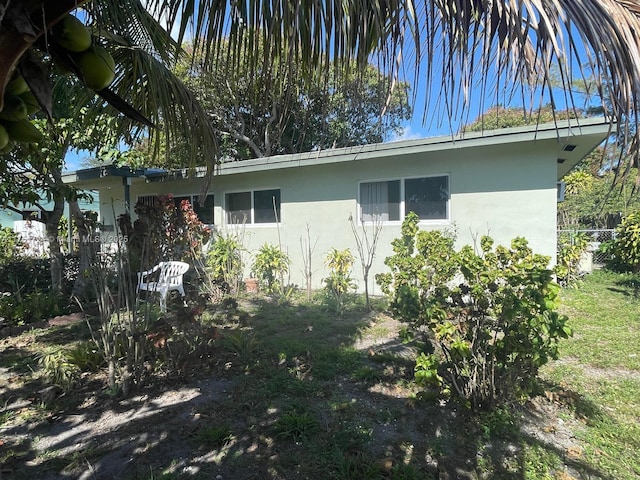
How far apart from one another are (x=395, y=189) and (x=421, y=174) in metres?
0.62

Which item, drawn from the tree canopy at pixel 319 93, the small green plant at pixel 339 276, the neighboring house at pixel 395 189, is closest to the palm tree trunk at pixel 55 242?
the neighboring house at pixel 395 189

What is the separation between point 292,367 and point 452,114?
3426 millimetres

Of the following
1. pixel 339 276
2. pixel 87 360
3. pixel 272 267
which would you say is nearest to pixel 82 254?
pixel 272 267

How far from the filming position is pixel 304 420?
120 inches

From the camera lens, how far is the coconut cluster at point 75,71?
96 centimetres

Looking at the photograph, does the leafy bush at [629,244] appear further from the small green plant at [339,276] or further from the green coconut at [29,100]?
the green coconut at [29,100]

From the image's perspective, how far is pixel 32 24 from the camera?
863 mm

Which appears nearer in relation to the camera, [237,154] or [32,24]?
[32,24]

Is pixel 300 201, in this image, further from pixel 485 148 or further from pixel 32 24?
pixel 32 24

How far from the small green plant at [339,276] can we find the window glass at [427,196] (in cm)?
162

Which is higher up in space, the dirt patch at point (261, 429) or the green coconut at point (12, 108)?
the green coconut at point (12, 108)

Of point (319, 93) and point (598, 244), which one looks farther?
point (598, 244)

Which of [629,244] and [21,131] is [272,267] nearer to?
[21,131]

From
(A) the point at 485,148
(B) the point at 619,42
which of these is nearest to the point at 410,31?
(B) the point at 619,42
